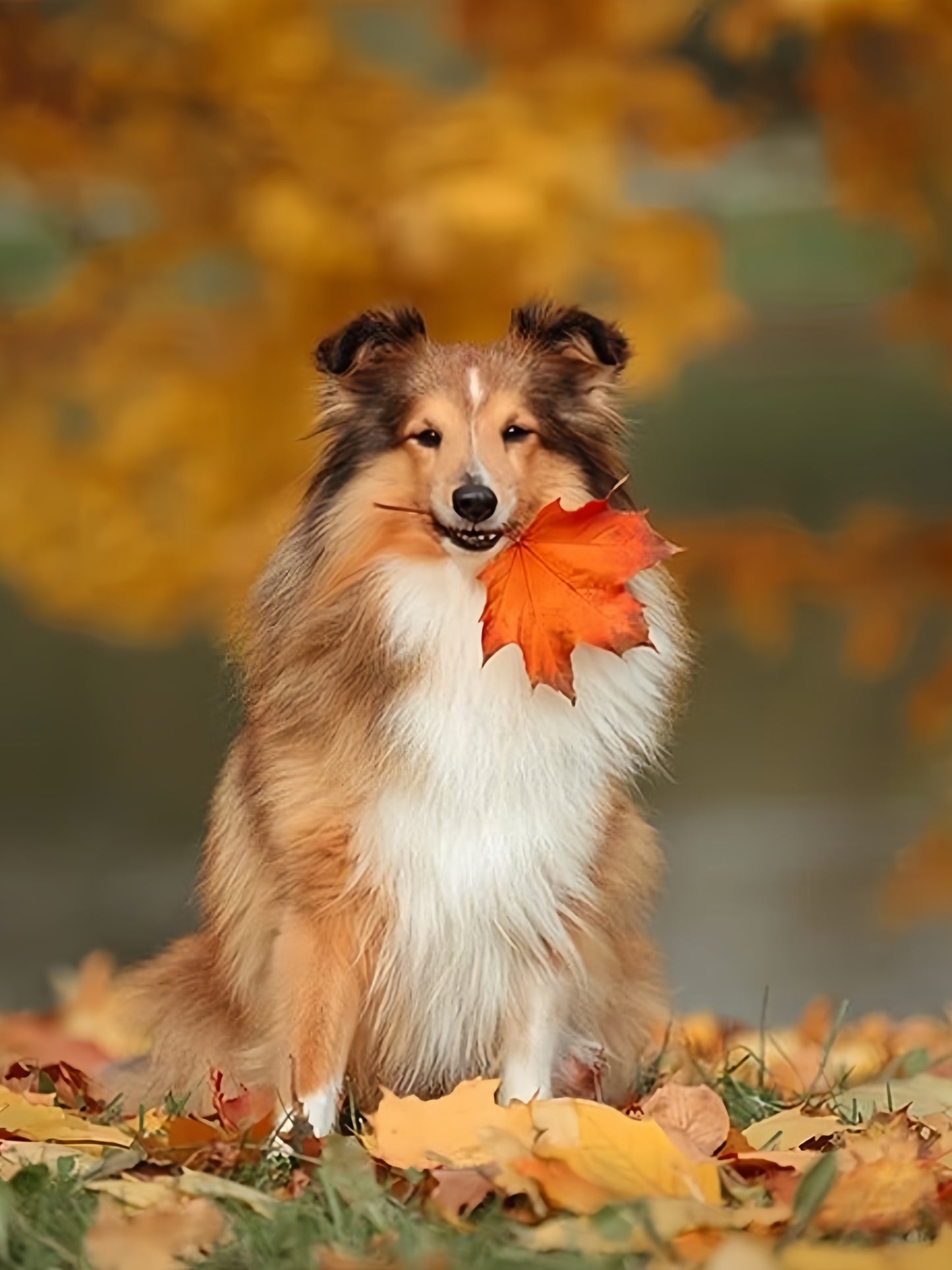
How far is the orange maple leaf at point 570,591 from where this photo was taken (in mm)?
3188

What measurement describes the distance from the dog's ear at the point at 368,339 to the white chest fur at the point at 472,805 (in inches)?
15.7

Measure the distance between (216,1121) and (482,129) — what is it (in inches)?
143

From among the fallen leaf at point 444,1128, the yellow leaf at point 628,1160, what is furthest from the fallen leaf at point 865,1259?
the fallen leaf at point 444,1128

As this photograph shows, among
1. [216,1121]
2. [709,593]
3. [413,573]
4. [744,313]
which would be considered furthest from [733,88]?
[216,1121]

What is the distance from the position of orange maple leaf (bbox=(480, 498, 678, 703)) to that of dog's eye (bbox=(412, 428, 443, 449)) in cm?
25

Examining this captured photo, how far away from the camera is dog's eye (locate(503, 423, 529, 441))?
3.32 metres

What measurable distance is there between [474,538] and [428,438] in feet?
0.71

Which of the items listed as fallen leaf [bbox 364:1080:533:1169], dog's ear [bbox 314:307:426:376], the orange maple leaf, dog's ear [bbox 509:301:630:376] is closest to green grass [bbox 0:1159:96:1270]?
fallen leaf [bbox 364:1080:533:1169]

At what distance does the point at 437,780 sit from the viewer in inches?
130

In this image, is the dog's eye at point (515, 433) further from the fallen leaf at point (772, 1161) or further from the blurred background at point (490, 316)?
the blurred background at point (490, 316)

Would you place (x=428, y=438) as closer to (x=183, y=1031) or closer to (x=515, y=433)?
(x=515, y=433)

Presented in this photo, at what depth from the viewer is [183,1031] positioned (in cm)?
372

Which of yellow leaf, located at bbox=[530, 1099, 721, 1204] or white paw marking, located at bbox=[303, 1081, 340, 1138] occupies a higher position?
yellow leaf, located at bbox=[530, 1099, 721, 1204]

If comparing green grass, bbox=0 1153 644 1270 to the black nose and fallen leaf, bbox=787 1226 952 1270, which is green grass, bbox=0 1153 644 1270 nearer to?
fallen leaf, bbox=787 1226 952 1270
